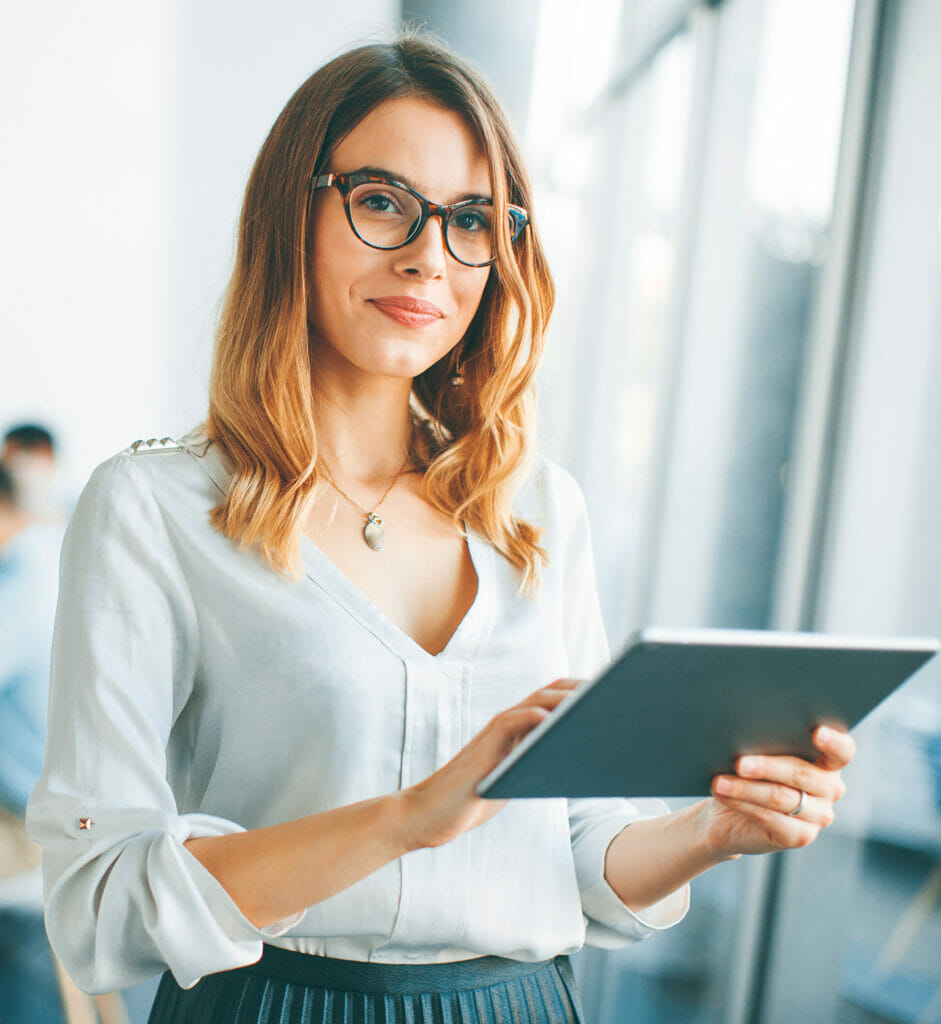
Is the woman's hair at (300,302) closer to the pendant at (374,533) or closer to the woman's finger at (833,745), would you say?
the pendant at (374,533)

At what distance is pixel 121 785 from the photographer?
95 cm

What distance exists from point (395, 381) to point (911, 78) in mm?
1191

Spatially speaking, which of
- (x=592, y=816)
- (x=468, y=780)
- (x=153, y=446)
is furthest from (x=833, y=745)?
(x=153, y=446)

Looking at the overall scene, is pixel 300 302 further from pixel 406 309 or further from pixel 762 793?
pixel 762 793

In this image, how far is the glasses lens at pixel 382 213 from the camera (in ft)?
3.67

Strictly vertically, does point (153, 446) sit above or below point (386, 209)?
below

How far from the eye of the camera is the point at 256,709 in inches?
41.6

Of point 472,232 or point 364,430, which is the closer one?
point 472,232

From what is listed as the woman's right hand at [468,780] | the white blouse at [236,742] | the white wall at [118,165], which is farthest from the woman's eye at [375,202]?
the white wall at [118,165]

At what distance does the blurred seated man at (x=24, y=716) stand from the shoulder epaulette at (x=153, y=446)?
5.77 feet

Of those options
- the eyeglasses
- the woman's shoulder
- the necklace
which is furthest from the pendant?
the eyeglasses

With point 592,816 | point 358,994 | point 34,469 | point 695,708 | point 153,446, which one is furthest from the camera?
point 34,469

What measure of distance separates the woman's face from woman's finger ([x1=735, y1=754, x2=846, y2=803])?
0.57 metres

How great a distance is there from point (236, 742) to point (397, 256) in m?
0.56
